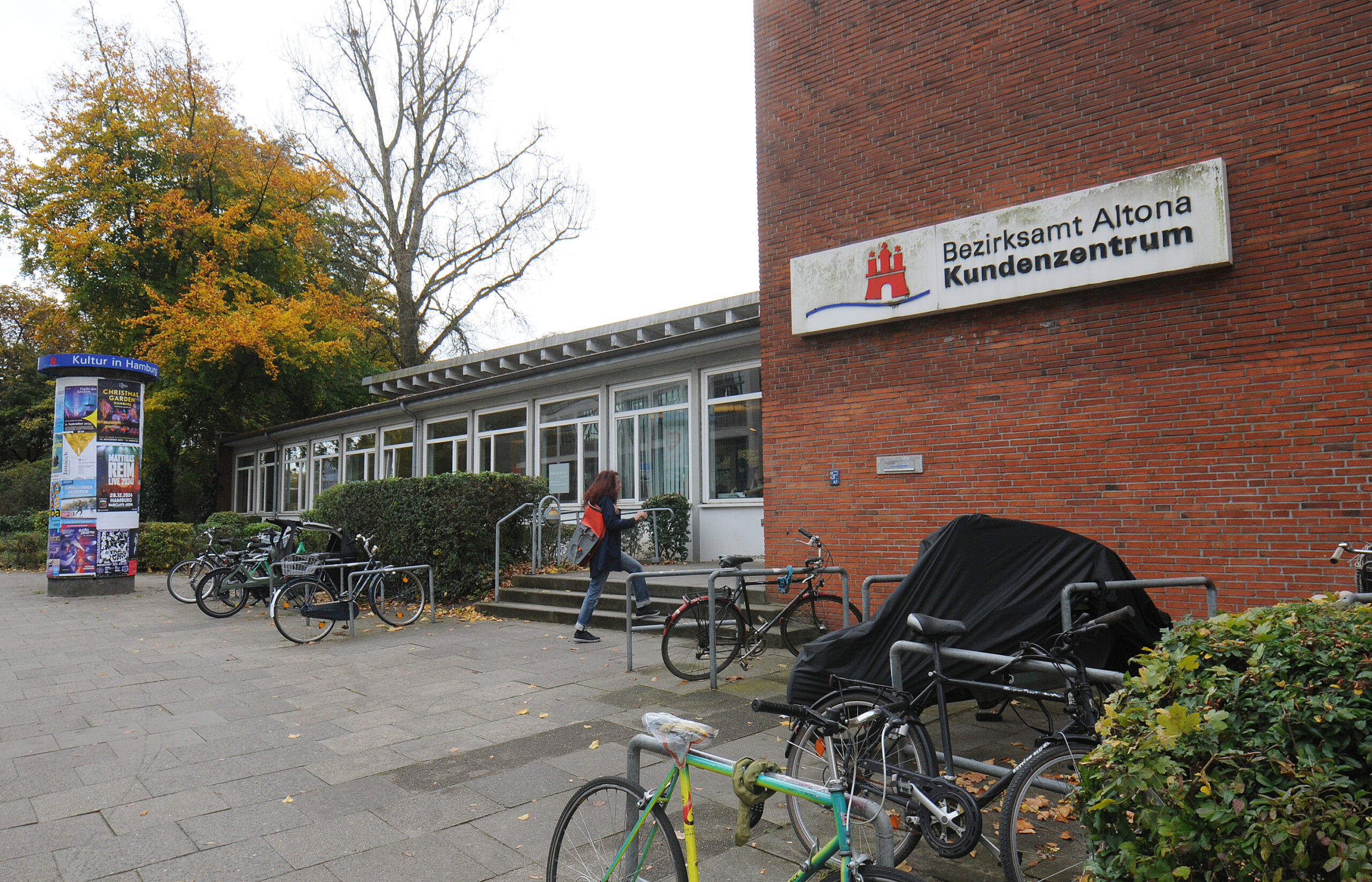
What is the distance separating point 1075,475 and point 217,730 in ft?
23.7

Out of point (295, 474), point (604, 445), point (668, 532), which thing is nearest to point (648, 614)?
point (668, 532)

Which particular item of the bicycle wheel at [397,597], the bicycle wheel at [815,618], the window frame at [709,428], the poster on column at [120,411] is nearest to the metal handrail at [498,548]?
the bicycle wheel at [397,597]

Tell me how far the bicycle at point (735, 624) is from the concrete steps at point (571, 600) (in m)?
0.71

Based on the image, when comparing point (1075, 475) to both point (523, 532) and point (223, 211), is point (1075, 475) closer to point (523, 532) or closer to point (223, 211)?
point (523, 532)

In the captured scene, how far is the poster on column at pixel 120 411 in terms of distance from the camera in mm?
15398

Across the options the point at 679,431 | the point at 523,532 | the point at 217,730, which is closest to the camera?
the point at 217,730

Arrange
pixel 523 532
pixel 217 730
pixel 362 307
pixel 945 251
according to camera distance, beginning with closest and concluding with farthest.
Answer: pixel 217 730 → pixel 945 251 → pixel 523 532 → pixel 362 307

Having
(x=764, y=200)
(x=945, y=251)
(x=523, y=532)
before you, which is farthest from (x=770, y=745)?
(x=523, y=532)

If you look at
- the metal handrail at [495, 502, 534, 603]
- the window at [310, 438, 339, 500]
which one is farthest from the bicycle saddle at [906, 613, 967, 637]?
the window at [310, 438, 339, 500]

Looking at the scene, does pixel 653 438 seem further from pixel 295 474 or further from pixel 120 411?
pixel 295 474

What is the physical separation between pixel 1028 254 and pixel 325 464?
2285 cm

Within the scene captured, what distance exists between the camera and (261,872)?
3.70 meters

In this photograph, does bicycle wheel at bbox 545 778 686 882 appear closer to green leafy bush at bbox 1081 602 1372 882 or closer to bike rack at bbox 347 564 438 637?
green leafy bush at bbox 1081 602 1372 882

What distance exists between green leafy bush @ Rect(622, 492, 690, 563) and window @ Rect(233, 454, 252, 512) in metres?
22.4
